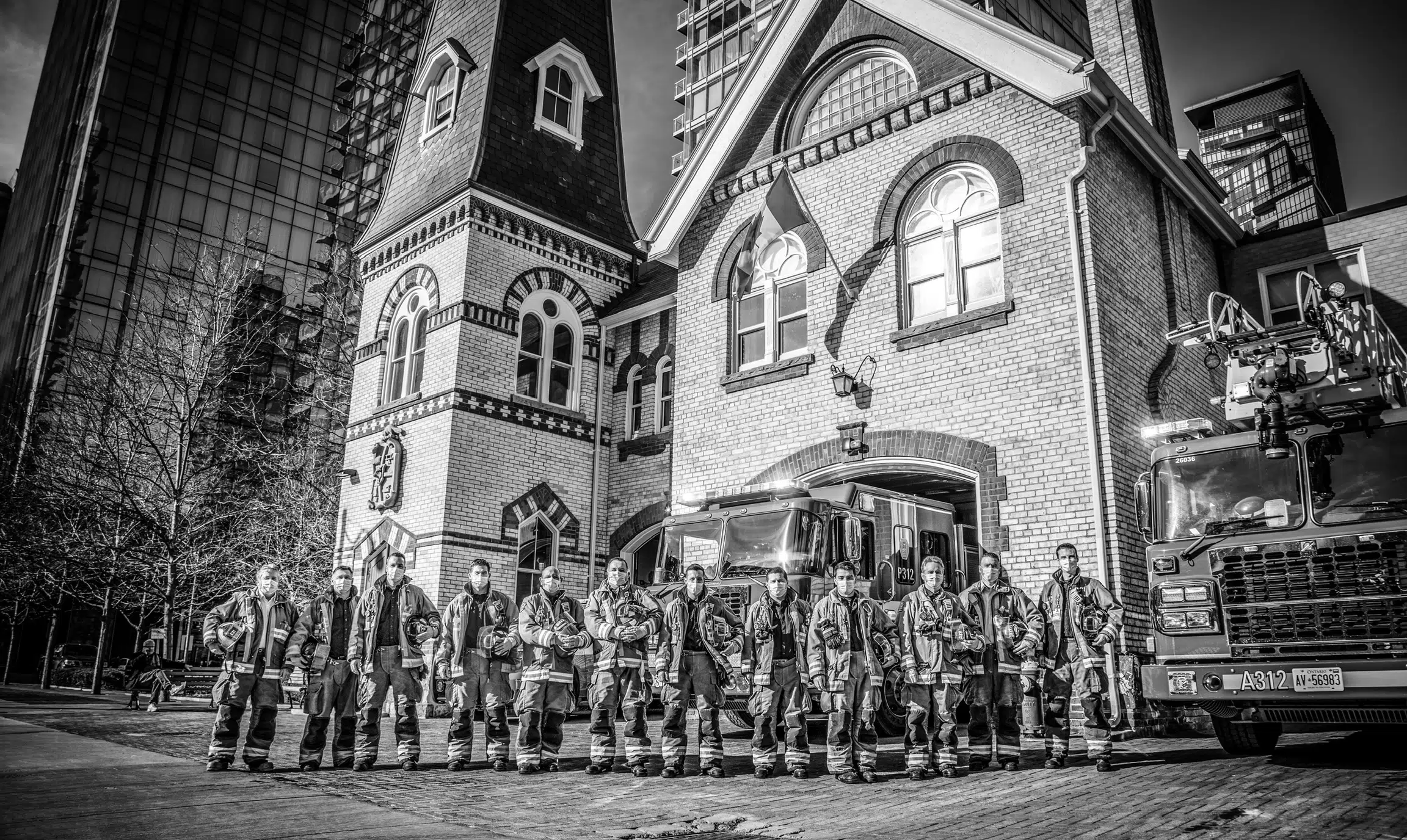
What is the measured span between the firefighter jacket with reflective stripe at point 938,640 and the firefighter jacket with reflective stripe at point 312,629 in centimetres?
547

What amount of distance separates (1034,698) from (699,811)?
4.00 m

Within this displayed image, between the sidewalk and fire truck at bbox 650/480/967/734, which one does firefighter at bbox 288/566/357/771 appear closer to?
the sidewalk

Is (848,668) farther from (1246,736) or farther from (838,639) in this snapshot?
(1246,736)

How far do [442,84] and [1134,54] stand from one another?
14566 mm

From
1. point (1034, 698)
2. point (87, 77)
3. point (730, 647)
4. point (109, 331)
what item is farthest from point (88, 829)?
point (87, 77)

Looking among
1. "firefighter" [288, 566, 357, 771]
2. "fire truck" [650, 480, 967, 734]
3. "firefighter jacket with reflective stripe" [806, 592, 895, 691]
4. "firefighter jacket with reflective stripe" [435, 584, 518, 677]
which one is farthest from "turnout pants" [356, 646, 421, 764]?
"firefighter jacket with reflective stripe" [806, 592, 895, 691]

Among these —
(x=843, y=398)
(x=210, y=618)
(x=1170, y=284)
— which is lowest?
(x=210, y=618)

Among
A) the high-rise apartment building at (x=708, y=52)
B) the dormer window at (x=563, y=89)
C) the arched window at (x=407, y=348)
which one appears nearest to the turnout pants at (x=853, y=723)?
the arched window at (x=407, y=348)

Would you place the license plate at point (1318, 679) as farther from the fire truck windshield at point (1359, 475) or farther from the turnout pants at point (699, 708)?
the turnout pants at point (699, 708)

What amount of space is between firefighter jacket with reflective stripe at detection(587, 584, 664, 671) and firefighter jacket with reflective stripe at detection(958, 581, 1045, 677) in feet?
9.92

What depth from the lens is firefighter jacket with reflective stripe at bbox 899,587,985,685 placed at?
27.7 feet

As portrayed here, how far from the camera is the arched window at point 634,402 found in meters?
19.5

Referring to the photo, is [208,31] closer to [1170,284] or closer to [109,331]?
[109,331]

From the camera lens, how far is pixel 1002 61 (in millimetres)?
12859
